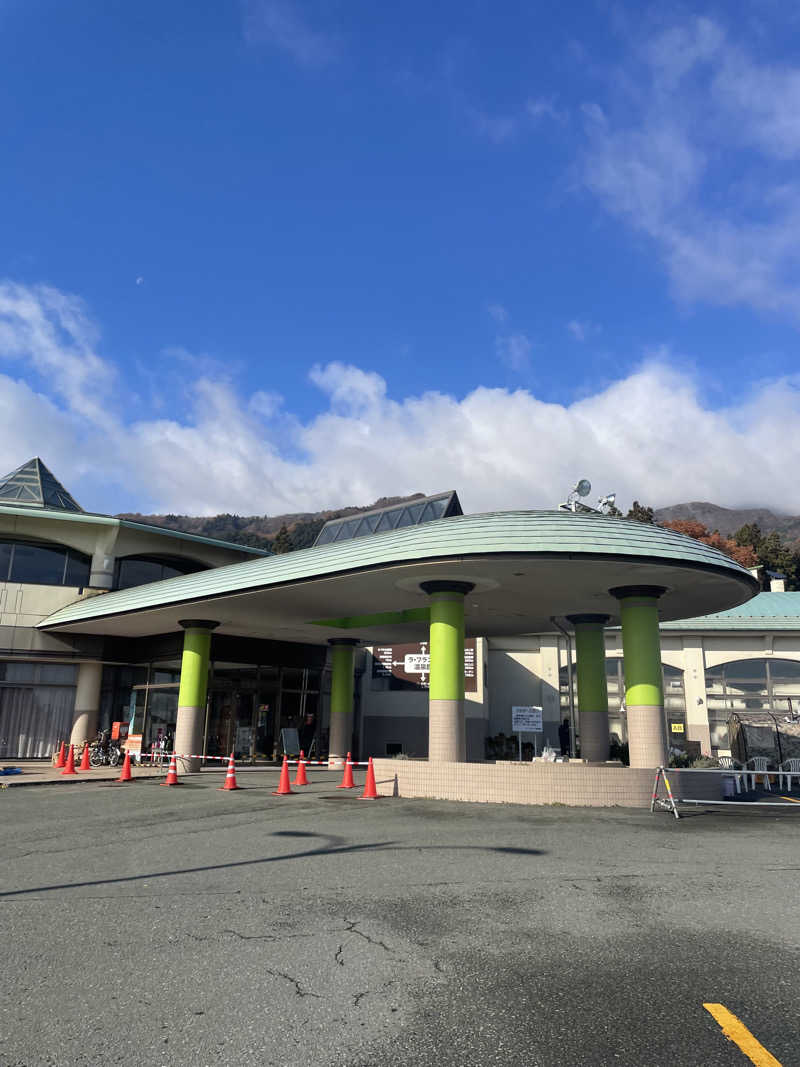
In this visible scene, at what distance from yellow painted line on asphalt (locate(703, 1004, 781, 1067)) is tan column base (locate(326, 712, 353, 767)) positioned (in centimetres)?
2501

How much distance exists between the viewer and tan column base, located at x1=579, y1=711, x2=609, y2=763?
2148cm

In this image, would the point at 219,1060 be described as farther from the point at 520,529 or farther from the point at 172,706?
the point at 172,706

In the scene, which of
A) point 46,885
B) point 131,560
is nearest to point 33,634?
point 131,560

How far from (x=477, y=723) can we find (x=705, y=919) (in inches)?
1078

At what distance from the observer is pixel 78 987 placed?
4836 mm

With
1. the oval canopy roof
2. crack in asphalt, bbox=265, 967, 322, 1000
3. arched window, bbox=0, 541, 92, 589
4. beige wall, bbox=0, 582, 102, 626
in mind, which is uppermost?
arched window, bbox=0, 541, 92, 589

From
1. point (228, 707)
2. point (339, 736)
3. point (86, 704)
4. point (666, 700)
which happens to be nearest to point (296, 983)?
point (228, 707)

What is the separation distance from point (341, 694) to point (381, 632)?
11.6 ft

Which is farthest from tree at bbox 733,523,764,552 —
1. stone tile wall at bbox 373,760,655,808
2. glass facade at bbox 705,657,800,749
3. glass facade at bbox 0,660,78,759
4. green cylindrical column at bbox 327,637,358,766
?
glass facade at bbox 0,660,78,759

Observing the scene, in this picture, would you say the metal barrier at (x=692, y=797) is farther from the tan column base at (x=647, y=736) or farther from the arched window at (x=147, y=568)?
the arched window at (x=147, y=568)

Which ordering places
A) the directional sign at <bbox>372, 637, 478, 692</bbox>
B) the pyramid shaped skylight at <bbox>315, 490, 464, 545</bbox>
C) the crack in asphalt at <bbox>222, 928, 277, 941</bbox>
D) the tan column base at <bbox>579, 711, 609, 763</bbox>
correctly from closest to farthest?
1. the crack in asphalt at <bbox>222, 928, 277, 941</bbox>
2. the tan column base at <bbox>579, 711, 609, 763</bbox>
3. the pyramid shaped skylight at <bbox>315, 490, 464, 545</bbox>
4. the directional sign at <bbox>372, 637, 478, 692</bbox>

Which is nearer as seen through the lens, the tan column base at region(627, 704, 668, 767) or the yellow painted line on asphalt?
the yellow painted line on asphalt

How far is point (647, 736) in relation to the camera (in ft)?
54.0

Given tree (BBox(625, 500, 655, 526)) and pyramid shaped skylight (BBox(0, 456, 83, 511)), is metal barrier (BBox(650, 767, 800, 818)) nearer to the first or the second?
pyramid shaped skylight (BBox(0, 456, 83, 511))
